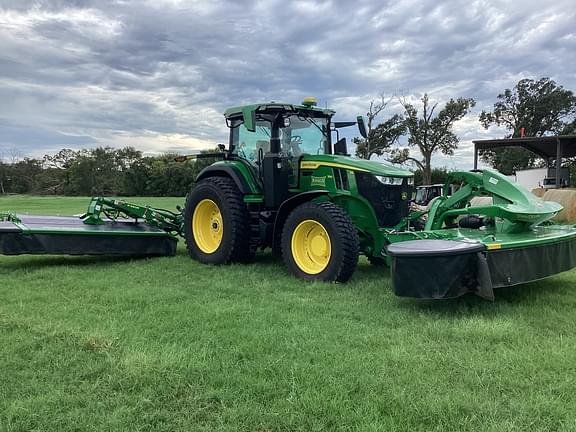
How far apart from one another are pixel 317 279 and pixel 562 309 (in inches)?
104

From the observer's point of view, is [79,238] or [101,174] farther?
[101,174]

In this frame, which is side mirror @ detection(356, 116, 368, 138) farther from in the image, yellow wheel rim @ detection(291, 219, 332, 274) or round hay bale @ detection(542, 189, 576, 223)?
round hay bale @ detection(542, 189, 576, 223)

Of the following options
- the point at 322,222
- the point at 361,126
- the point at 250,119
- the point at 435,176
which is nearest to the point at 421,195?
the point at 361,126

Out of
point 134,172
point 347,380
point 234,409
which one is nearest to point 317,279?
point 347,380

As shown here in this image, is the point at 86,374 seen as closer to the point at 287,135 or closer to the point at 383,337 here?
the point at 383,337

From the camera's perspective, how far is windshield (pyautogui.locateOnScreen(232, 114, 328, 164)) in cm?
739

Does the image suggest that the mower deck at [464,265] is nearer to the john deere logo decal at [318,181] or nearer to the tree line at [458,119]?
the john deere logo decal at [318,181]

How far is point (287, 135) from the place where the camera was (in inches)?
293

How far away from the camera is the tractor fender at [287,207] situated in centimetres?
670

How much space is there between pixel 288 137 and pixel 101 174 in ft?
210

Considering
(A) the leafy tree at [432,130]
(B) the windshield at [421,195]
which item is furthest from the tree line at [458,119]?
(B) the windshield at [421,195]

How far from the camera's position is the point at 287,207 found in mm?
6992

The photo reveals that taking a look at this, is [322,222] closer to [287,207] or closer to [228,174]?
[287,207]

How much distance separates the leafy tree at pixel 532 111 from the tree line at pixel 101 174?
27.5 metres
